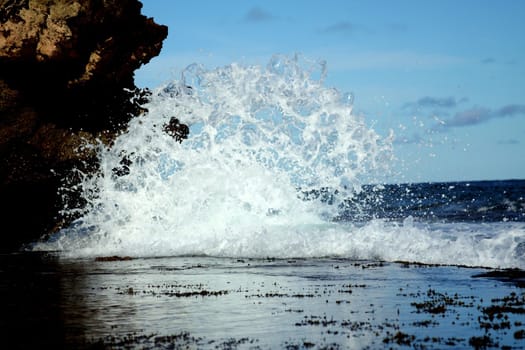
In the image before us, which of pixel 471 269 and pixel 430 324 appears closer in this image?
pixel 430 324

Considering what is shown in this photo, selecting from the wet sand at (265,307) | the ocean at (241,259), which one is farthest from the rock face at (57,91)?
the wet sand at (265,307)

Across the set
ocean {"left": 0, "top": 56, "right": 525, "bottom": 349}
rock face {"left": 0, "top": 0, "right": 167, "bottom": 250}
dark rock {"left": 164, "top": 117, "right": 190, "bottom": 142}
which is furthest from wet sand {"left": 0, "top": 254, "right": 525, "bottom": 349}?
dark rock {"left": 164, "top": 117, "right": 190, "bottom": 142}

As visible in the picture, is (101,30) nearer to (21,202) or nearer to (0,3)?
(0,3)

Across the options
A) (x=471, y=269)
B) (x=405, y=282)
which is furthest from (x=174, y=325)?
(x=471, y=269)

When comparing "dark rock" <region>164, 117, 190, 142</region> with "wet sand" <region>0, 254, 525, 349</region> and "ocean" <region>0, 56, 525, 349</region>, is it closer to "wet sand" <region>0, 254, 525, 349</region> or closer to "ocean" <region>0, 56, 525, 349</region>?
"ocean" <region>0, 56, 525, 349</region>

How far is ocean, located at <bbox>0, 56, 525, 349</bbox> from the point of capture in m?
11.1

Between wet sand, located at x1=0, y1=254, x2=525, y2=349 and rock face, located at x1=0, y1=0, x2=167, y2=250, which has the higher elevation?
rock face, located at x1=0, y1=0, x2=167, y2=250

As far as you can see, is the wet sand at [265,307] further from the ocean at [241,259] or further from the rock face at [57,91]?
the rock face at [57,91]

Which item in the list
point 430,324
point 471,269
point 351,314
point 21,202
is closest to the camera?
point 430,324

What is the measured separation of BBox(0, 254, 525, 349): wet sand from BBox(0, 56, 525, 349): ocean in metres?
0.04

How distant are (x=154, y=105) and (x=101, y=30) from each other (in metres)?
4.41

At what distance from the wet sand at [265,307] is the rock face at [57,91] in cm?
713

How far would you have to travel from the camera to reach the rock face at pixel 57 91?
25.6 m

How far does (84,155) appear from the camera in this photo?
28562 millimetres
